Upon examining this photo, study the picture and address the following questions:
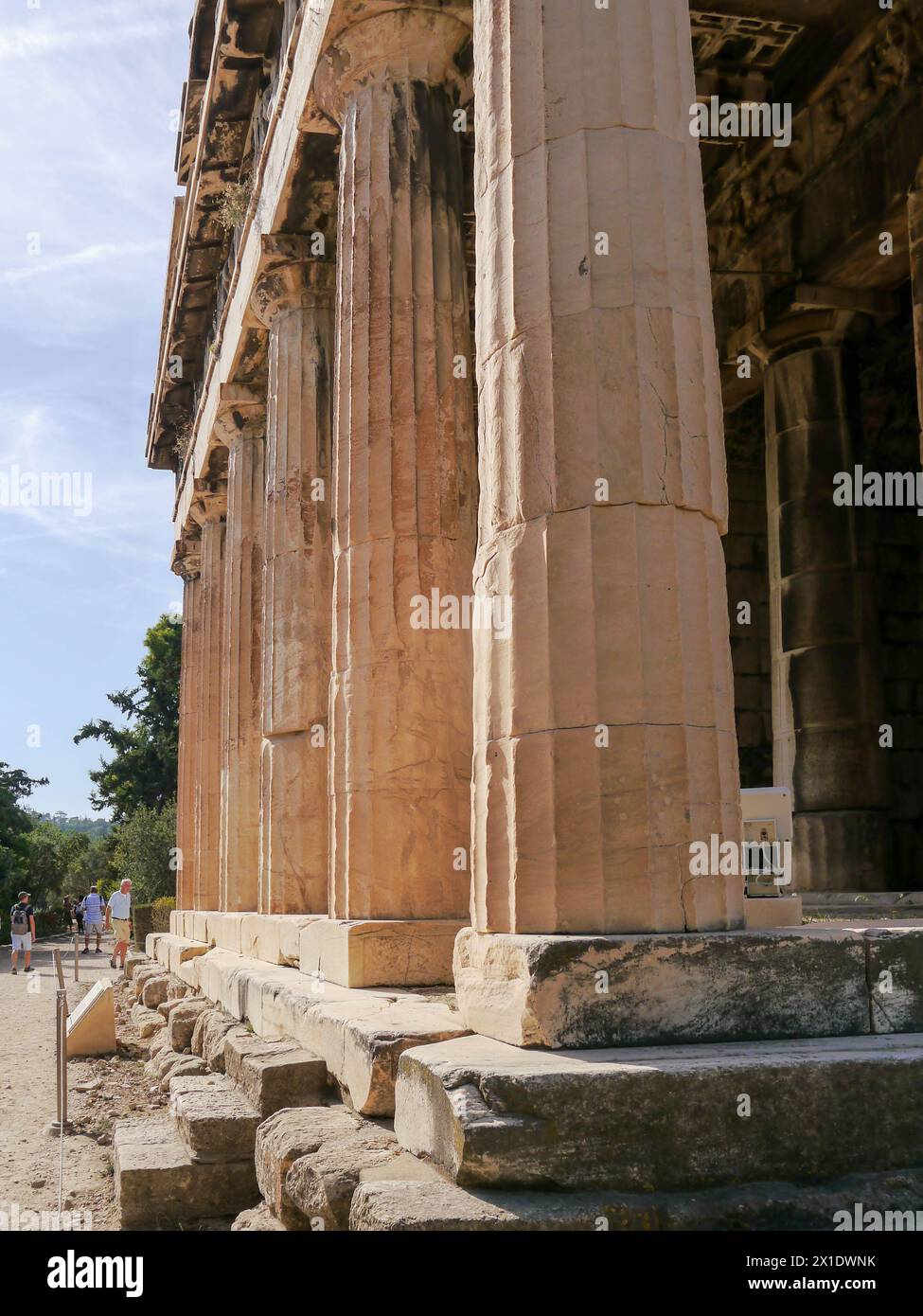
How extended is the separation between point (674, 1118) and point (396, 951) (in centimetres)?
454

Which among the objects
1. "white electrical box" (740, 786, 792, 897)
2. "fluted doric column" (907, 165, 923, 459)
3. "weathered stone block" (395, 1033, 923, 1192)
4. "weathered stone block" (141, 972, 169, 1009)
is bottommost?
"weathered stone block" (141, 972, 169, 1009)

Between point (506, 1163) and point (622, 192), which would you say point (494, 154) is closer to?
point (622, 192)

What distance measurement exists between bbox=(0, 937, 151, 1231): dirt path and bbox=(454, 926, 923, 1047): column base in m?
3.57

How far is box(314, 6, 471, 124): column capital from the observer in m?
10.1

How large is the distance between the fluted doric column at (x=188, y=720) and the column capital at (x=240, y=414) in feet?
23.6

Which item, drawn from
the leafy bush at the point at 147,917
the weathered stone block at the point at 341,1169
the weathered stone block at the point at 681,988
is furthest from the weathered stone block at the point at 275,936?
the leafy bush at the point at 147,917

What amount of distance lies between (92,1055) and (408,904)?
24.2 feet

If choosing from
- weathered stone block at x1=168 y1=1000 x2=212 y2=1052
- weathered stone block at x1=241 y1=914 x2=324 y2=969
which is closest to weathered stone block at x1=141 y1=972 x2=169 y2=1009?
weathered stone block at x1=241 y1=914 x2=324 y2=969

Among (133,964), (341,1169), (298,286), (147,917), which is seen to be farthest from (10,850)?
(341,1169)

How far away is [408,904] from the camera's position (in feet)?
29.7

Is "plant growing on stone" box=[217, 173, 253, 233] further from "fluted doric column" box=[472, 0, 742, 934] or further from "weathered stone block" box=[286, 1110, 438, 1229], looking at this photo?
"weathered stone block" box=[286, 1110, 438, 1229]

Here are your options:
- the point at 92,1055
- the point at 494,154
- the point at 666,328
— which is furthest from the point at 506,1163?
the point at 92,1055
